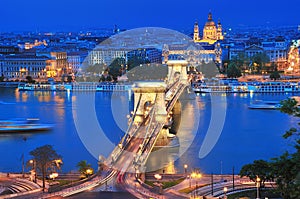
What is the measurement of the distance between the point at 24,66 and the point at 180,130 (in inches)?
457

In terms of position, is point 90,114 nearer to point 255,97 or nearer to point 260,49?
A: point 255,97

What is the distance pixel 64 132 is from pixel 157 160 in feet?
7.83

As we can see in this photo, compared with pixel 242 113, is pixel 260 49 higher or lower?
higher

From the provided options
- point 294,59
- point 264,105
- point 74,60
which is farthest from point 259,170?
point 294,59

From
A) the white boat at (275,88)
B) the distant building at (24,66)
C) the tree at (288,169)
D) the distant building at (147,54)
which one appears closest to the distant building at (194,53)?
the distant building at (147,54)

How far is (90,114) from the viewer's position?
1073cm

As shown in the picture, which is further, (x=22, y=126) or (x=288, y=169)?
(x=22, y=126)

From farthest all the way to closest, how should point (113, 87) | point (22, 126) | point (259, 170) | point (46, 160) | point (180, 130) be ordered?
point (113, 87)
point (22, 126)
point (180, 130)
point (46, 160)
point (259, 170)

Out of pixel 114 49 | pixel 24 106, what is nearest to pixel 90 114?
pixel 24 106

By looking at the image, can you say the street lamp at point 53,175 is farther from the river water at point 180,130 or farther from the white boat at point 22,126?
the white boat at point 22,126

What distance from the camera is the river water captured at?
266 inches

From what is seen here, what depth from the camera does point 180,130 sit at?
895 centimetres

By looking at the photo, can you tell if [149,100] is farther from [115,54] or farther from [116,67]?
[115,54]

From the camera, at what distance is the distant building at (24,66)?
1952 cm
